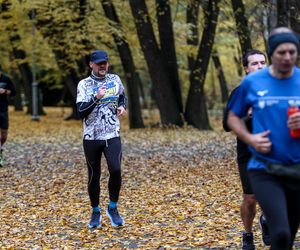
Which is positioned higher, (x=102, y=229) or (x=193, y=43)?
(x=193, y=43)

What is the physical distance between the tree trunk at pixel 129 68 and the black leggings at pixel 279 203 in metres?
23.2

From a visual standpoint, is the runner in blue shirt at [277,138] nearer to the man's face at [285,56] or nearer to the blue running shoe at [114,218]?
the man's face at [285,56]

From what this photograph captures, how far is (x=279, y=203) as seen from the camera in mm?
5129

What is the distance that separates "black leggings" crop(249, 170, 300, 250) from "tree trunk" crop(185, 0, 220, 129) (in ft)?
67.6

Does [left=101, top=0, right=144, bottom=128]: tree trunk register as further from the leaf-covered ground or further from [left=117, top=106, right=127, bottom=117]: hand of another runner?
[left=117, top=106, right=127, bottom=117]: hand of another runner

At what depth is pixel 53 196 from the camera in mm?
12320

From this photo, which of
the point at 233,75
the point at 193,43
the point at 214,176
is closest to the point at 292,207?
the point at 214,176

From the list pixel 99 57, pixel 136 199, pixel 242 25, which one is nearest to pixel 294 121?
pixel 99 57

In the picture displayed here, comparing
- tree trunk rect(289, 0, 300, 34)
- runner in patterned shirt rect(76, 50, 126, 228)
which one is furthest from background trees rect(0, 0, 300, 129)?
runner in patterned shirt rect(76, 50, 126, 228)

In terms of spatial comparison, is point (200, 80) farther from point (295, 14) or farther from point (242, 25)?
point (295, 14)

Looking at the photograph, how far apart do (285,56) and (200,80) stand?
2259 cm

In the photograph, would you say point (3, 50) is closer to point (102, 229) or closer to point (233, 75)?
point (233, 75)

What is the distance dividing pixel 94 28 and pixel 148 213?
18.6m

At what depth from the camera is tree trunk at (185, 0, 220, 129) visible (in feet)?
86.9
